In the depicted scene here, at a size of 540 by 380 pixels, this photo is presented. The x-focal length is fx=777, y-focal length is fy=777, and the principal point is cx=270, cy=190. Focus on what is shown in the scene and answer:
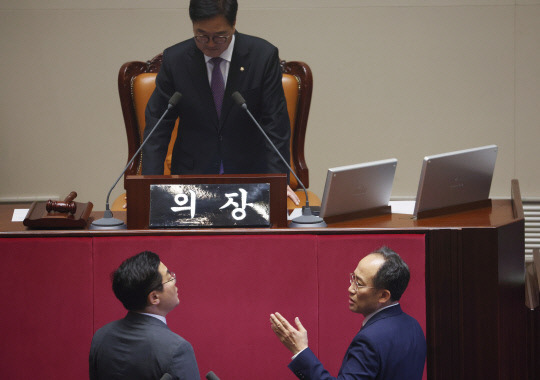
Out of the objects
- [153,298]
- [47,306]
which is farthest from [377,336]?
[47,306]

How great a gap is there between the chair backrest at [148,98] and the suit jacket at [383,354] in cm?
183

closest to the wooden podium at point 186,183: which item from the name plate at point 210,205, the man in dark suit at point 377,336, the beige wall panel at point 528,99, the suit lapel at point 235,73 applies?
the name plate at point 210,205

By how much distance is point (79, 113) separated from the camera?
459 cm

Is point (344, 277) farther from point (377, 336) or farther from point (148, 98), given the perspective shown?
point (148, 98)

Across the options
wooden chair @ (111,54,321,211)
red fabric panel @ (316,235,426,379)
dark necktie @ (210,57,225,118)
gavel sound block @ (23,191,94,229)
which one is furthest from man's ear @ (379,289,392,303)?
wooden chair @ (111,54,321,211)

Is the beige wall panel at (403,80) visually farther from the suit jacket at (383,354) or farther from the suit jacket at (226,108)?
the suit jacket at (383,354)

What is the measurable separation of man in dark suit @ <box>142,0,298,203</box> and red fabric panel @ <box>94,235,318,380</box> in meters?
Result: 0.67

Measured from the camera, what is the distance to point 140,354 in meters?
1.74

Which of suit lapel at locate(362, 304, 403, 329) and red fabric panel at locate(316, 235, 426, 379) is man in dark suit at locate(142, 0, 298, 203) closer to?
red fabric panel at locate(316, 235, 426, 379)

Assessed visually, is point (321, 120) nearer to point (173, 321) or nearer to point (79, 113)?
point (79, 113)

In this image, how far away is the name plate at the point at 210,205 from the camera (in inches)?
92.7

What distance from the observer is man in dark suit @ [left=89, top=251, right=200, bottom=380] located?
5.70 ft

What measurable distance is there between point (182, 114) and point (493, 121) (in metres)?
2.27

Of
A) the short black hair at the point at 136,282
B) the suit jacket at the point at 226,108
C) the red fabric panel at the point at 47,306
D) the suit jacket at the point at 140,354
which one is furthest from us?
the suit jacket at the point at 226,108
